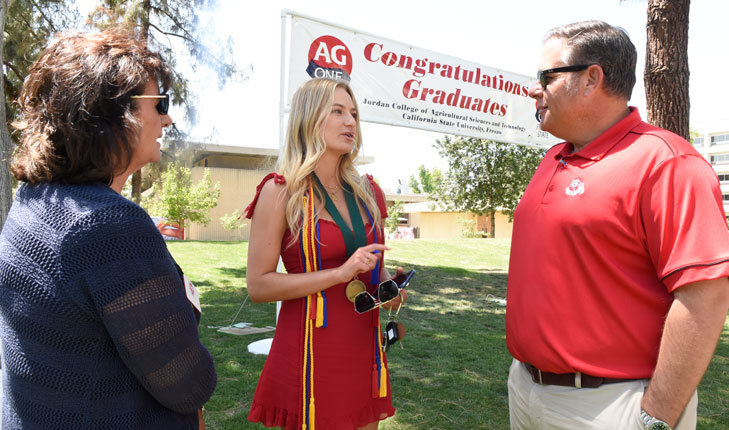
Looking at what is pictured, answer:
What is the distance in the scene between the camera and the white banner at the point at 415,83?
6277 mm

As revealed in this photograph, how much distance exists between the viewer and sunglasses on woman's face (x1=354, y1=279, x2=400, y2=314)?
223 centimetres

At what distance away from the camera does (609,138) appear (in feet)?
6.23

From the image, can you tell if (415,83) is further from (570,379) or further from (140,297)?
(140,297)

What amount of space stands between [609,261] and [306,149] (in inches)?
55.9

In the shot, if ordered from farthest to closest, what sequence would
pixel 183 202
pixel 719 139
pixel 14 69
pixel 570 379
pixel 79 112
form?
pixel 719 139
pixel 183 202
pixel 14 69
pixel 570 379
pixel 79 112

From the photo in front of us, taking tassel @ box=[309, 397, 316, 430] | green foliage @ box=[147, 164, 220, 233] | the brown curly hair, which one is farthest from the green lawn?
green foliage @ box=[147, 164, 220, 233]

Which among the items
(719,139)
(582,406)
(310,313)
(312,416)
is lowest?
(312,416)

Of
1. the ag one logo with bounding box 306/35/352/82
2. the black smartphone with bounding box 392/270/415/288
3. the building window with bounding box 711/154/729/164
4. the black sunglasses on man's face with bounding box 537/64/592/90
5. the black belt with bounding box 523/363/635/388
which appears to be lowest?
the black belt with bounding box 523/363/635/388

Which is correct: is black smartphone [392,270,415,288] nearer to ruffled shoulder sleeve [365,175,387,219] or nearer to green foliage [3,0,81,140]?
ruffled shoulder sleeve [365,175,387,219]

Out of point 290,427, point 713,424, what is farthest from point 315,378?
point 713,424

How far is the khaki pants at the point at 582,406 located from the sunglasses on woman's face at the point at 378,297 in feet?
2.10

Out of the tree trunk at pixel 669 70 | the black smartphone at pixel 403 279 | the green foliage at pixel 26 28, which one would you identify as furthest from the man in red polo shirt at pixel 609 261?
the green foliage at pixel 26 28

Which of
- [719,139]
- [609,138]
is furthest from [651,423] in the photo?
[719,139]

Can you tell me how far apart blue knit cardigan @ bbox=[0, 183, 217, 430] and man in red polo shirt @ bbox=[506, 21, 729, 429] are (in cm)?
132
